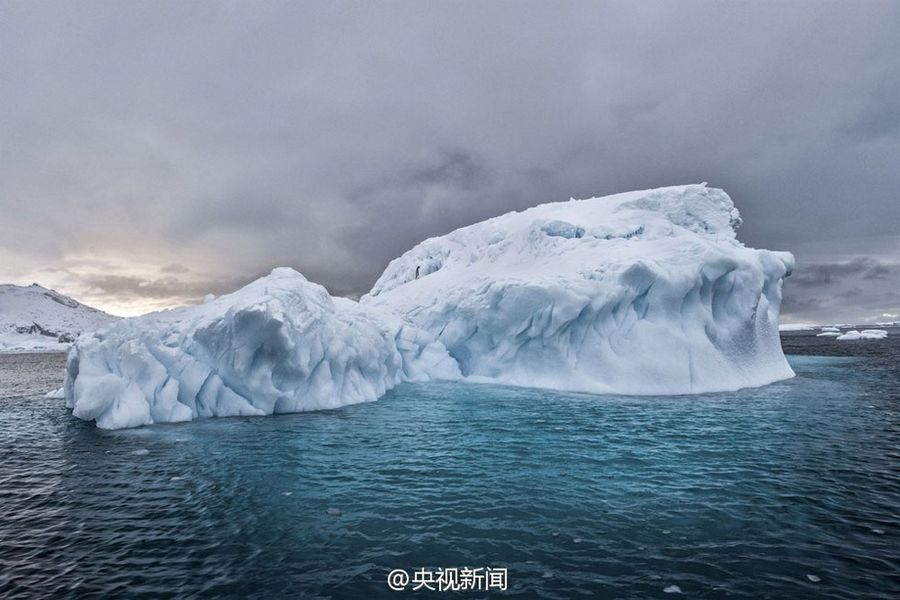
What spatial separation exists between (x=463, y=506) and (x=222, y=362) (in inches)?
626

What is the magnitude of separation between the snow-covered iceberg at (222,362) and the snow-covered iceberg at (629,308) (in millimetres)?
10475

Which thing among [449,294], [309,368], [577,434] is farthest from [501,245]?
[577,434]

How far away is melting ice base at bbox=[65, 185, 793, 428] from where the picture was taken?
844 inches

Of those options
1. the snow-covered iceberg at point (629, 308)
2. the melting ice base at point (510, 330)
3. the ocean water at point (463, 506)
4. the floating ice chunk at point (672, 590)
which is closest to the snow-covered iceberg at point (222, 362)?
the melting ice base at point (510, 330)

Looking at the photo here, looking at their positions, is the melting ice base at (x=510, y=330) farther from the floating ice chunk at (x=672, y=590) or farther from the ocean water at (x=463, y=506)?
the floating ice chunk at (x=672, y=590)

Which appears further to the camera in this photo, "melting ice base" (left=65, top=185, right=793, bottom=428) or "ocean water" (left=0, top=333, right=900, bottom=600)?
"melting ice base" (left=65, top=185, right=793, bottom=428)

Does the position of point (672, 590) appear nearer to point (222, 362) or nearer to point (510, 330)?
point (222, 362)

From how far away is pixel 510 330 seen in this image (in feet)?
105

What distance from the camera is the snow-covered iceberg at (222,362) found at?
2034 cm

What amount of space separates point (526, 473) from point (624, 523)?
11.6ft

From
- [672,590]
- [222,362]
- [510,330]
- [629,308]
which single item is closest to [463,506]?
[672,590]

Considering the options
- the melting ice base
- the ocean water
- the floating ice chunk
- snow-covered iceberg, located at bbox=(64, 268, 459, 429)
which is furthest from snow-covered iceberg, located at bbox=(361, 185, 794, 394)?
the floating ice chunk

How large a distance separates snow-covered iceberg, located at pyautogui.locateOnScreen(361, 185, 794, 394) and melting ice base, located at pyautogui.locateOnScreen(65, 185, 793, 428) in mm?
96

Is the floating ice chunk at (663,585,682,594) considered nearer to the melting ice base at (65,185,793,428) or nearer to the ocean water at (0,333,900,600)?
the ocean water at (0,333,900,600)
